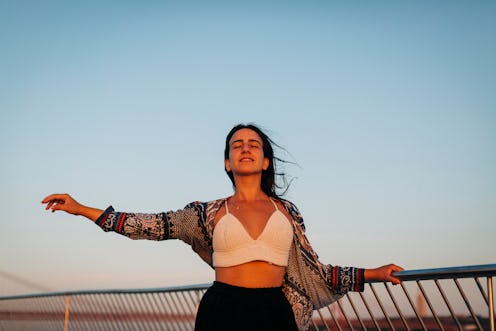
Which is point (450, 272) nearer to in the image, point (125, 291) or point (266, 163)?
point (266, 163)

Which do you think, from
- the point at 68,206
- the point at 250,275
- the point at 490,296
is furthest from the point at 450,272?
the point at 68,206

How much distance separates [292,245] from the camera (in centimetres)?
386

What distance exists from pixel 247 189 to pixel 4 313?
9476mm

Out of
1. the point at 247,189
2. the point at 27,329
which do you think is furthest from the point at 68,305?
the point at 247,189

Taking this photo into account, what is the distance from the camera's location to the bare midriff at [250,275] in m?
3.45

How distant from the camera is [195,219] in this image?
3.74m

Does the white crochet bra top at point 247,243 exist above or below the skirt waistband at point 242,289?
above

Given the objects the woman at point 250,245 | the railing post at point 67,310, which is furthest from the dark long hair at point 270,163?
the railing post at point 67,310

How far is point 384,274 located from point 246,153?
112cm

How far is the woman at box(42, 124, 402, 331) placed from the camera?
342cm

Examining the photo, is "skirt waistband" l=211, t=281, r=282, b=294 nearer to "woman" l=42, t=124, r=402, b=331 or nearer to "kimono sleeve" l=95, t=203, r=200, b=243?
"woman" l=42, t=124, r=402, b=331

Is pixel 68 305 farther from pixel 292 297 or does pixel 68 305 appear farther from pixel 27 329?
pixel 292 297

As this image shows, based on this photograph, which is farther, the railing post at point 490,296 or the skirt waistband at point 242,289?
the railing post at point 490,296

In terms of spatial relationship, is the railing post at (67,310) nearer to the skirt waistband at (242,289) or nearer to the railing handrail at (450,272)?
the skirt waistband at (242,289)
